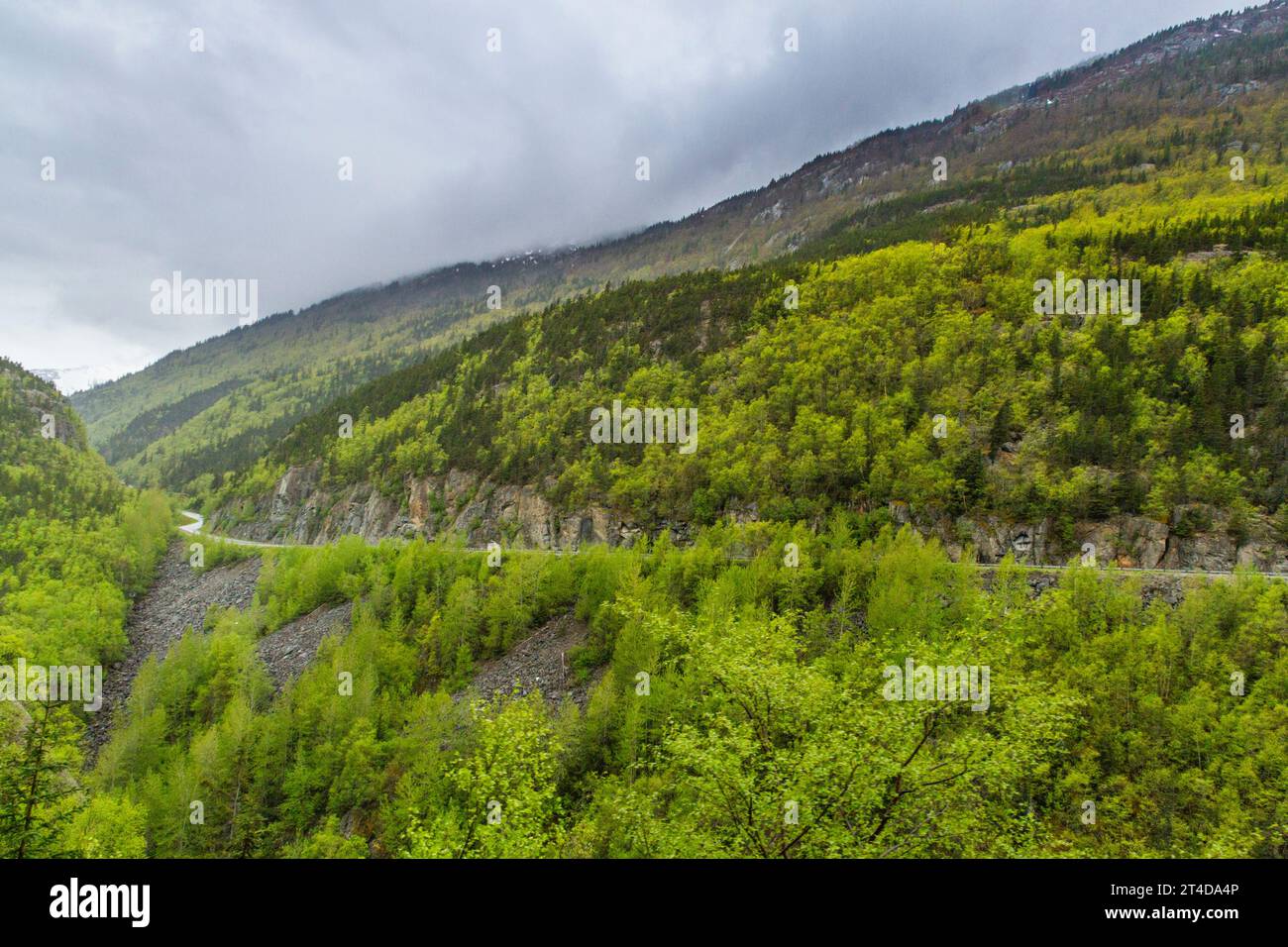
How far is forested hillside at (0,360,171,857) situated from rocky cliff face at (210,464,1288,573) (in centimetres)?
2126

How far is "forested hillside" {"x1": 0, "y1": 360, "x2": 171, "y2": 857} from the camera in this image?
15.2 m

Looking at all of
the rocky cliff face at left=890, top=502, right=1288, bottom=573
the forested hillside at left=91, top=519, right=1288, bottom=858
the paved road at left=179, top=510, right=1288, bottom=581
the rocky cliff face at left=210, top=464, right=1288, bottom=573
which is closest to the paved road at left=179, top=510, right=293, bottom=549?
the paved road at left=179, top=510, right=1288, bottom=581

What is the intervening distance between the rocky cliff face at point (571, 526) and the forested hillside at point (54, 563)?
21262 mm

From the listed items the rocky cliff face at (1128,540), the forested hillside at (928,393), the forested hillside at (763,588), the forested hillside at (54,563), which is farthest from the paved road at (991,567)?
the forested hillside at (54,563)

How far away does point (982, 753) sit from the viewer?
869 centimetres

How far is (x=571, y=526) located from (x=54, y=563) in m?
70.4

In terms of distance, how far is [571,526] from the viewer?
238 feet

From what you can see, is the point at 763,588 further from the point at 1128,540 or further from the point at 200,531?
the point at 200,531

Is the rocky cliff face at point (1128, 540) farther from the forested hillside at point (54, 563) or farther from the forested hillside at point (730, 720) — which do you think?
the forested hillside at point (54, 563)

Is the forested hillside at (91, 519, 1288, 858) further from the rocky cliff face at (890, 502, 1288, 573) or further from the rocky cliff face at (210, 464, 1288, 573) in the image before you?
the rocky cliff face at (210, 464, 1288, 573)

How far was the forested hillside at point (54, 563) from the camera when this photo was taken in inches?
600
